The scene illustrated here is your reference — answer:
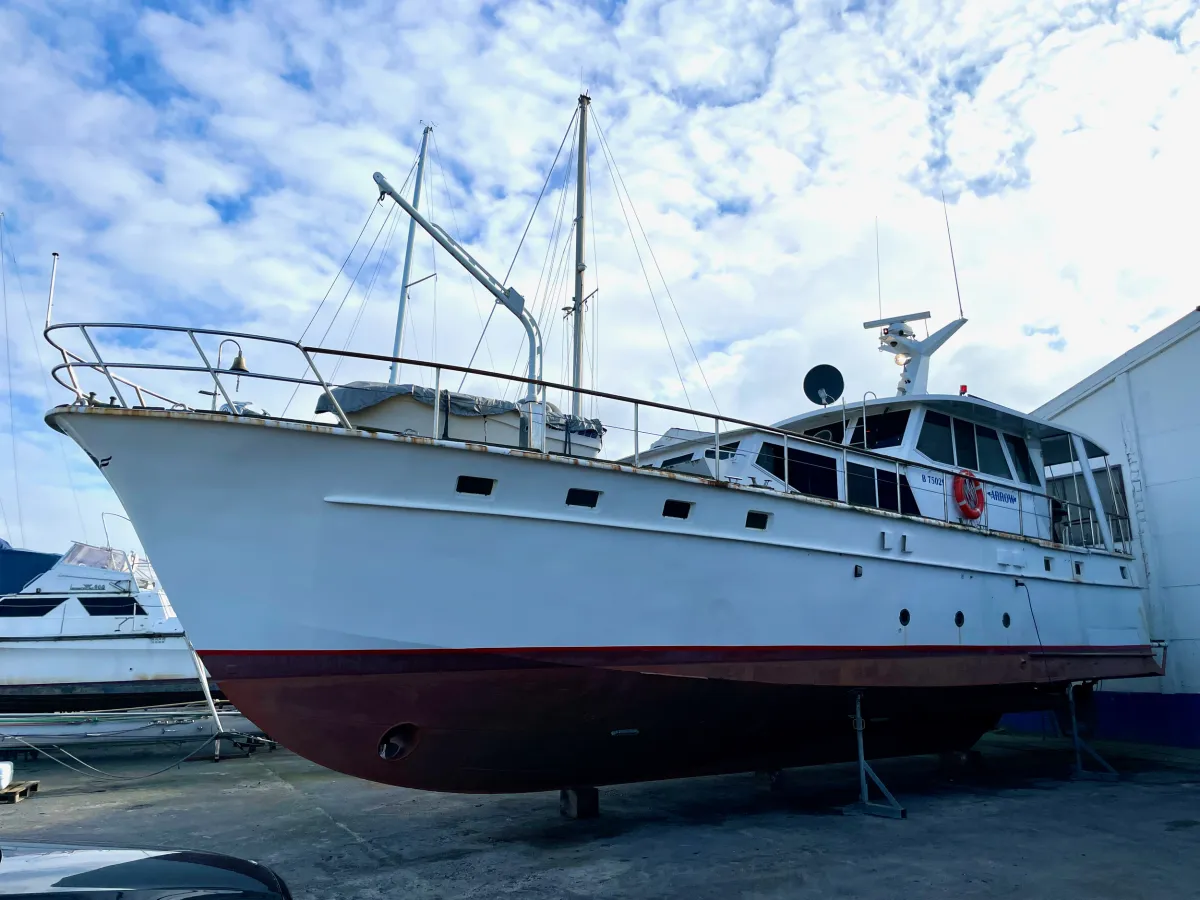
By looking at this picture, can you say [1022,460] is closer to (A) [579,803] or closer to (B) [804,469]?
(B) [804,469]

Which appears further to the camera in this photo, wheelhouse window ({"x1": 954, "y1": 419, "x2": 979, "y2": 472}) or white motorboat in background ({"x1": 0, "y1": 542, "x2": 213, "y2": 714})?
white motorboat in background ({"x1": 0, "y1": 542, "x2": 213, "y2": 714})

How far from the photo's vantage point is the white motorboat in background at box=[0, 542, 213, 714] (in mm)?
13156

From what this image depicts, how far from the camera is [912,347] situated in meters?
10.8

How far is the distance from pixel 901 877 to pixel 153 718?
33.2 ft

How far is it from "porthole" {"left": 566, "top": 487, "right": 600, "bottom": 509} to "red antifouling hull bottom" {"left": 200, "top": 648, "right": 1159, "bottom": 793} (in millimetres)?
1075

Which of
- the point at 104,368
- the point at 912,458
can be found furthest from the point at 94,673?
the point at 912,458

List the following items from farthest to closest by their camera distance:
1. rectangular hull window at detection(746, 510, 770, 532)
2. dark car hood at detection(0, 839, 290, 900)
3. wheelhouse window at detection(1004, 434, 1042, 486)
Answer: wheelhouse window at detection(1004, 434, 1042, 486) < rectangular hull window at detection(746, 510, 770, 532) < dark car hood at detection(0, 839, 290, 900)

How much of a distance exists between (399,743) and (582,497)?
7.12 feet

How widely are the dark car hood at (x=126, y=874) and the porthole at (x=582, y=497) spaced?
325 centimetres

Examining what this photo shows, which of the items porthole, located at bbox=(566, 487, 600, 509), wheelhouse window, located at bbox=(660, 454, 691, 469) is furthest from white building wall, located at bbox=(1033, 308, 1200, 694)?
porthole, located at bbox=(566, 487, 600, 509)

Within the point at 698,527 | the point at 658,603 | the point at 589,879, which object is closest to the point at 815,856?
the point at 589,879

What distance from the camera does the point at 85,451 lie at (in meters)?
5.23

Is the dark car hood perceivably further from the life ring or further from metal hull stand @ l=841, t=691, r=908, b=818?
the life ring

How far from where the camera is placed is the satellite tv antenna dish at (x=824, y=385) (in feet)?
31.1
